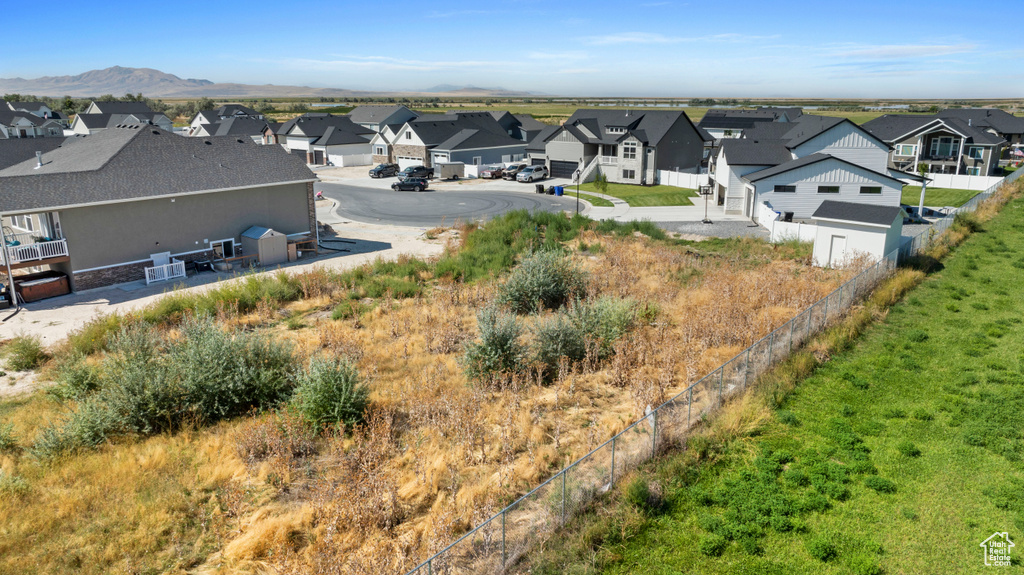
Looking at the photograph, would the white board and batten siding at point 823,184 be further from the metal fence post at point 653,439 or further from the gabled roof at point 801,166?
the metal fence post at point 653,439

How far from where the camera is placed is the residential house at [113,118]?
82.6 metres

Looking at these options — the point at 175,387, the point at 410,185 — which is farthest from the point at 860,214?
the point at 410,185

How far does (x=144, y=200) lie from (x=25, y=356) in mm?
11625

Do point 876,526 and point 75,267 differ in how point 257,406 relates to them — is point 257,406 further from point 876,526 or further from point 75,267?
point 75,267

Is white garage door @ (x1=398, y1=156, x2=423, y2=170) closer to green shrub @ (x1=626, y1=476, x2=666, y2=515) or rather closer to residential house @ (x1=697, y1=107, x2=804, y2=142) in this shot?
residential house @ (x1=697, y1=107, x2=804, y2=142)

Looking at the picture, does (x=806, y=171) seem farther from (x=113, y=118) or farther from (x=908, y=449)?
(x=113, y=118)

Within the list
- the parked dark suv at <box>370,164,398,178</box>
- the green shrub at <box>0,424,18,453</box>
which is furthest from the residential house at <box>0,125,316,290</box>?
the parked dark suv at <box>370,164,398,178</box>

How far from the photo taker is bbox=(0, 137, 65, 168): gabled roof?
3359 cm

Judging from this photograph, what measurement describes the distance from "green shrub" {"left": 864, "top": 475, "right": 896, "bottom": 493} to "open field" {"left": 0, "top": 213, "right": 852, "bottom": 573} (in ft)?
14.5

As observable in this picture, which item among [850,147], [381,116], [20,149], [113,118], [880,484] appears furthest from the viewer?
[381,116]

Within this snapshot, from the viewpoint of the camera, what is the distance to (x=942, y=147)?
185 feet

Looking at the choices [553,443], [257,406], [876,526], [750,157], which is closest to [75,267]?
[257,406]

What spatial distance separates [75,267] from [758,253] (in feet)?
100.0

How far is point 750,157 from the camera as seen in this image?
43.5 meters
